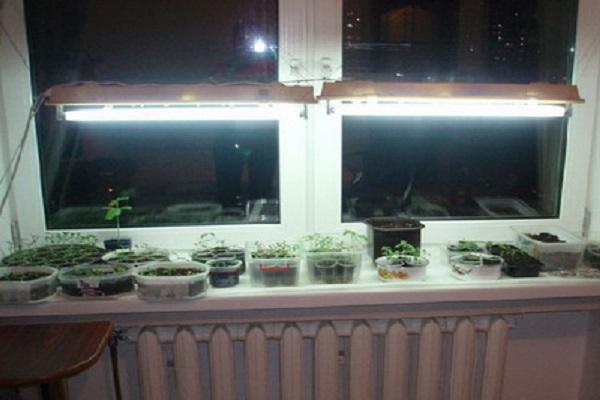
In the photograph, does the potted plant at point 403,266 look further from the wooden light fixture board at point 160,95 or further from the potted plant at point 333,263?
the wooden light fixture board at point 160,95

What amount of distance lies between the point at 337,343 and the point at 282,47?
1.14 meters

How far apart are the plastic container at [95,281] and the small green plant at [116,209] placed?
249mm

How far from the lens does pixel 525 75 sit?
2.06 m

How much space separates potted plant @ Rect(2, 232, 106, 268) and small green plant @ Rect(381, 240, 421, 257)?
42.3 inches

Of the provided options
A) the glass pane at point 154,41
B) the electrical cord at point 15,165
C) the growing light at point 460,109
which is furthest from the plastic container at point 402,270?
the electrical cord at point 15,165

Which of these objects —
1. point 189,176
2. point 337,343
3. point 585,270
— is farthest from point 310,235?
point 585,270

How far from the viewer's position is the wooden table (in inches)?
47.8

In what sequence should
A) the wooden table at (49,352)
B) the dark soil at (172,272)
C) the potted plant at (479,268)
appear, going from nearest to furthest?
the wooden table at (49,352) → the dark soil at (172,272) → the potted plant at (479,268)

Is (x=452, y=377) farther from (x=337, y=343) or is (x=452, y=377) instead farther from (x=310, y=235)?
(x=310, y=235)

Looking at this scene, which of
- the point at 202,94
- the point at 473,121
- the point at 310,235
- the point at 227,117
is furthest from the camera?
the point at 473,121

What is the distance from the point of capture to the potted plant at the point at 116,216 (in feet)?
6.12

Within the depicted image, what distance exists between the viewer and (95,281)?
161cm

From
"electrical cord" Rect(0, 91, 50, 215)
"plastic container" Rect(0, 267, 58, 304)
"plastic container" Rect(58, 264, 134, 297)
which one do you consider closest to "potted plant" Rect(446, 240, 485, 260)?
Answer: "plastic container" Rect(58, 264, 134, 297)

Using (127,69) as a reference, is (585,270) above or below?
below
